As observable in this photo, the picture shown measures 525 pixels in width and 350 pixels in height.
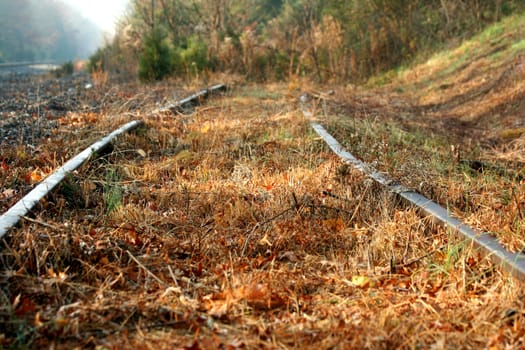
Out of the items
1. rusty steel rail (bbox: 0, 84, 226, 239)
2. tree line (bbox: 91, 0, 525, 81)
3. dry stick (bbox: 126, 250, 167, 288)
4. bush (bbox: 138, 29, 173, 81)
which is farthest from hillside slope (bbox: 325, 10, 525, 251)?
bush (bbox: 138, 29, 173, 81)

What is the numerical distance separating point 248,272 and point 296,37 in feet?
52.3

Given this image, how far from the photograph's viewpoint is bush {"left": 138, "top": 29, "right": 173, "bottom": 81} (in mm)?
14875

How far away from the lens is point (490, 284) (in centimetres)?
259

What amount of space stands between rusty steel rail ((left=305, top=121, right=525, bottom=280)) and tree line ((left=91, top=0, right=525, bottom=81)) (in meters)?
10.8

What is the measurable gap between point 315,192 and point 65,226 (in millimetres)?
1753

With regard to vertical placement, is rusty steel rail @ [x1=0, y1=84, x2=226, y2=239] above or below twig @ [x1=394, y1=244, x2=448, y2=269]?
above

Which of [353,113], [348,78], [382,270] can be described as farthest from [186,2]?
[382,270]

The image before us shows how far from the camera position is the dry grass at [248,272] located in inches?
85.7

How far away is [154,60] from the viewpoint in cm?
1488

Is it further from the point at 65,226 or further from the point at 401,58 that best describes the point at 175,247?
the point at 401,58

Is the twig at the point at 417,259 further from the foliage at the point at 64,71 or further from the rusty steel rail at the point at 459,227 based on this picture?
the foliage at the point at 64,71

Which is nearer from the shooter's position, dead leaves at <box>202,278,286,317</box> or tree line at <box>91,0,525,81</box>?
dead leaves at <box>202,278,286,317</box>

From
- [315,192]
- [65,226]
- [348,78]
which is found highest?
[65,226]

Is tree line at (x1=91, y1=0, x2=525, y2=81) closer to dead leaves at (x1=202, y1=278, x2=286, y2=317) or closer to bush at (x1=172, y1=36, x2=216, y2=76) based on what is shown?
bush at (x1=172, y1=36, x2=216, y2=76)
